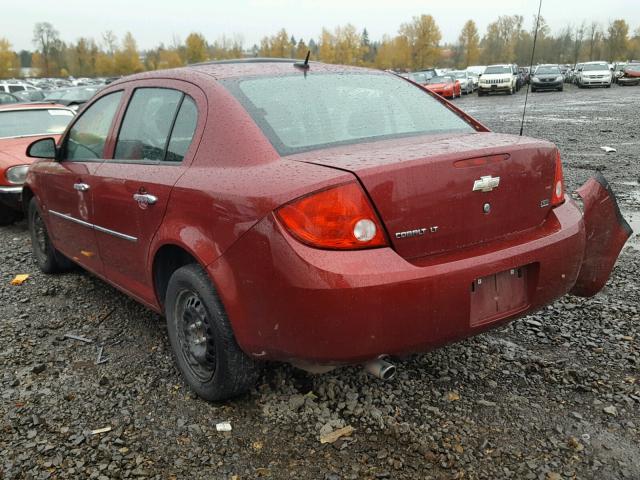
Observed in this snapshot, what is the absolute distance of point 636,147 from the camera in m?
11.2

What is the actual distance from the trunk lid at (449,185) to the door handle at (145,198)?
2.78ft

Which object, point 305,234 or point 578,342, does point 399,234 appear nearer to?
point 305,234

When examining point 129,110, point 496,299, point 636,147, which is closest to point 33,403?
point 129,110

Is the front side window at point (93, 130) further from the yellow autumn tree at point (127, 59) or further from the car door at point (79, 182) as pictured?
the yellow autumn tree at point (127, 59)

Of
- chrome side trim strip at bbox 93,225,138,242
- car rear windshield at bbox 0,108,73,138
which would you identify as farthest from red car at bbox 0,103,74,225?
chrome side trim strip at bbox 93,225,138,242

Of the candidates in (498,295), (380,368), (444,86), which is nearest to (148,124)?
(380,368)

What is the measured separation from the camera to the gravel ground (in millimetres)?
2457

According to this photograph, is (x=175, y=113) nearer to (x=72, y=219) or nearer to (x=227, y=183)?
(x=227, y=183)

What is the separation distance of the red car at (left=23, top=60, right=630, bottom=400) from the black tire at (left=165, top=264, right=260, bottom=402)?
0.01 metres

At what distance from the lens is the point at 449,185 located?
2410mm

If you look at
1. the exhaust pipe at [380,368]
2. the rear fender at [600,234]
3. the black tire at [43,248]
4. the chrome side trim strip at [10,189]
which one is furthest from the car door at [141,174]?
the chrome side trim strip at [10,189]

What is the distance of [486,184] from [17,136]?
6936mm

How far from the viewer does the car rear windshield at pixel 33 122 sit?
7746 mm

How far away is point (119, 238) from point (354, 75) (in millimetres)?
1629
